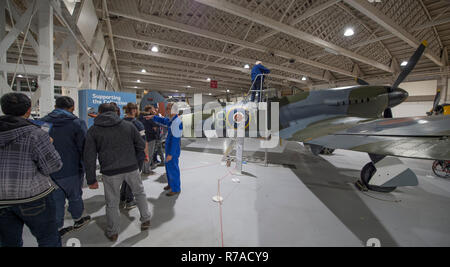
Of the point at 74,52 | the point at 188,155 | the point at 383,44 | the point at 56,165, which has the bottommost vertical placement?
the point at 188,155

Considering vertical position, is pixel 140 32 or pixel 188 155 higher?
pixel 140 32

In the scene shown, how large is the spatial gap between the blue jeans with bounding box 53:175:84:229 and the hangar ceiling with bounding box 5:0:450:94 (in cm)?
571

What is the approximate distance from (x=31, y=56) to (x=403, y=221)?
15201mm

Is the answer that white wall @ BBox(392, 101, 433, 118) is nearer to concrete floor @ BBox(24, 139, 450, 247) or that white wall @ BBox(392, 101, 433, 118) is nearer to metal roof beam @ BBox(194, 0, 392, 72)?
metal roof beam @ BBox(194, 0, 392, 72)

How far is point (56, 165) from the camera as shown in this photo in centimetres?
146

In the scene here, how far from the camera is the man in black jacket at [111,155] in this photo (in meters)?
1.93

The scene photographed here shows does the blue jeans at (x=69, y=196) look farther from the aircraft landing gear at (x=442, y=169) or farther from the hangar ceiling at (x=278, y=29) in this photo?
the aircraft landing gear at (x=442, y=169)

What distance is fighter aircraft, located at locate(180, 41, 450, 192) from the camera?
1.69 metres

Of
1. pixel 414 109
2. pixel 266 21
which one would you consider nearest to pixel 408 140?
pixel 266 21

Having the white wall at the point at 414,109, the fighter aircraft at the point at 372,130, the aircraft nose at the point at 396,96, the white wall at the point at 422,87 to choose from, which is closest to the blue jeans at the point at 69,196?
the fighter aircraft at the point at 372,130

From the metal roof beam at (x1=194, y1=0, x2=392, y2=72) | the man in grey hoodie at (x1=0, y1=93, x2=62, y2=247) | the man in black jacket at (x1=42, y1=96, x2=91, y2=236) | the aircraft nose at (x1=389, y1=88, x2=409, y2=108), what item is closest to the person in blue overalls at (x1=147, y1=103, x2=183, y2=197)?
the man in black jacket at (x1=42, y1=96, x2=91, y2=236)

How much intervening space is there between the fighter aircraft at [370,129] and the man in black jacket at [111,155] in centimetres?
259
